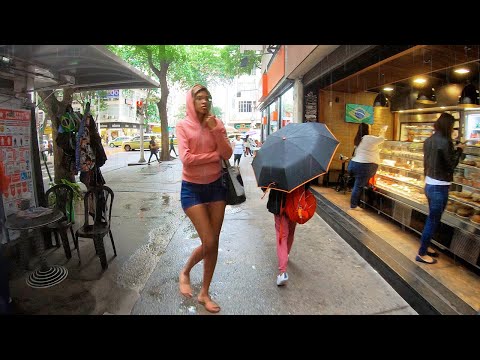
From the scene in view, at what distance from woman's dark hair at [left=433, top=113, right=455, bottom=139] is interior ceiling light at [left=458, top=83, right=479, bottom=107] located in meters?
2.42

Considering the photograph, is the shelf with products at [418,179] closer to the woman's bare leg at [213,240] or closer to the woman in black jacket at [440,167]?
the woman in black jacket at [440,167]

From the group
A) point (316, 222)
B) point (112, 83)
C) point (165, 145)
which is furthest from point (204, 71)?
point (316, 222)

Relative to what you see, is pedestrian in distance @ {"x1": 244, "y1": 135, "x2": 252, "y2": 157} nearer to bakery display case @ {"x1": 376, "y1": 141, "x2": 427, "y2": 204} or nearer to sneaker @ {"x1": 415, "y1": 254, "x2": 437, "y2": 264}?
bakery display case @ {"x1": 376, "y1": 141, "x2": 427, "y2": 204}

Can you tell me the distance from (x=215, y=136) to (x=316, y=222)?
397 cm

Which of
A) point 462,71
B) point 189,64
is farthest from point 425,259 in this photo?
point 189,64

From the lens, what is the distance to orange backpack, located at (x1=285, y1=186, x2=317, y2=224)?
344 centimetres

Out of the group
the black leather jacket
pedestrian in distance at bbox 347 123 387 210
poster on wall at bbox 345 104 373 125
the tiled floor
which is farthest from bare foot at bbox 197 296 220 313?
poster on wall at bbox 345 104 373 125

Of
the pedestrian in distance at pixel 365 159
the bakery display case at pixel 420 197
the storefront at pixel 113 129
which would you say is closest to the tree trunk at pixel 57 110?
the pedestrian in distance at pixel 365 159

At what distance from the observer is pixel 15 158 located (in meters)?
4.14

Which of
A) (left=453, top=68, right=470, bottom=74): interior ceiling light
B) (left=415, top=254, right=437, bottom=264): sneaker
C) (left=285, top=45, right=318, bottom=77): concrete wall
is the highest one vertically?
(left=285, top=45, right=318, bottom=77): concrete wall

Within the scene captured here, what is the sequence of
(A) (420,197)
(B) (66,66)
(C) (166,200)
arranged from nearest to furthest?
(B) (66,66)
(A) (420,197)
(C) (166,200)

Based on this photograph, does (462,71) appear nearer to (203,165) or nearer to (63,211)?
(203,165)

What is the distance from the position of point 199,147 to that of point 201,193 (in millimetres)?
407
